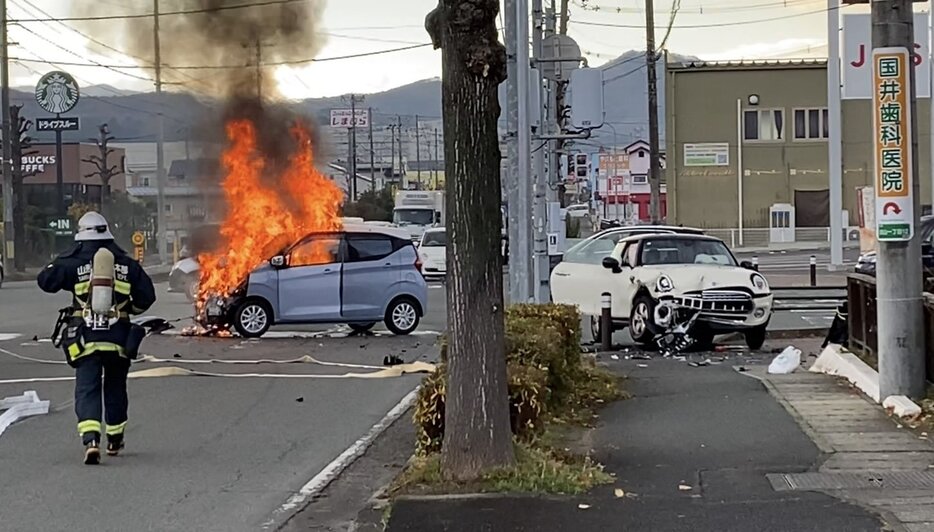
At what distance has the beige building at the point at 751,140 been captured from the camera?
55.2 metres

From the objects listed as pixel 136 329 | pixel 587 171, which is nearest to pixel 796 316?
pixel 136 329

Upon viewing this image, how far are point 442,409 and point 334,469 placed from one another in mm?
1283

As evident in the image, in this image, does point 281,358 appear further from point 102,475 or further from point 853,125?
point 853,125

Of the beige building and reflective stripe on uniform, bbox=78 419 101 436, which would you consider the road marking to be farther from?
the beige building

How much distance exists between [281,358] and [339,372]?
1970mm

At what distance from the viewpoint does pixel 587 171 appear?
95312mm

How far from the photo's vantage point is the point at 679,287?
54.2 feet

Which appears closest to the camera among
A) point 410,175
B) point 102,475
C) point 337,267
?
point 102,475

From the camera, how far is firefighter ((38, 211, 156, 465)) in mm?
8852

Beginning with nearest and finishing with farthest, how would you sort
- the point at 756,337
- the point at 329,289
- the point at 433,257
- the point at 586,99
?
1. the point at 756,337
2. the point at 586,99
3. the point at 329,289
4. the point at 433,257

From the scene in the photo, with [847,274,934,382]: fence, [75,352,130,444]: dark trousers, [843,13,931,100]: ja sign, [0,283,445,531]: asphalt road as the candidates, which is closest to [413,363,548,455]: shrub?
[0,283,445,531]: asphalt road

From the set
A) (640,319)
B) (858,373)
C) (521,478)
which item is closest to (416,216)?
(640,319)

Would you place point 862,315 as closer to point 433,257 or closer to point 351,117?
point 433,257

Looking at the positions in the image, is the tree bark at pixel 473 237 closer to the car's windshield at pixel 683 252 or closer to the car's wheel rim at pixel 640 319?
the car's wheel rim at pixel 640 319
